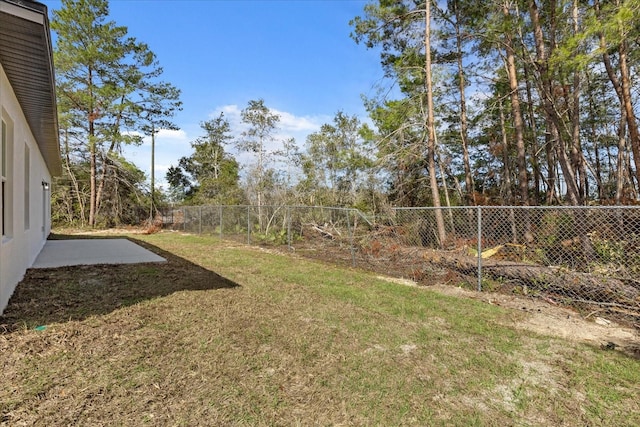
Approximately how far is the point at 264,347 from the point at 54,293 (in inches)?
131

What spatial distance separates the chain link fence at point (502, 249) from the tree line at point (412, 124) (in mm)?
1673

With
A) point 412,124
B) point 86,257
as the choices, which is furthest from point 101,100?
point 412,124

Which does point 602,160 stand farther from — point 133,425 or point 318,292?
point 133,425

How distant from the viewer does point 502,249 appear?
7574 mm

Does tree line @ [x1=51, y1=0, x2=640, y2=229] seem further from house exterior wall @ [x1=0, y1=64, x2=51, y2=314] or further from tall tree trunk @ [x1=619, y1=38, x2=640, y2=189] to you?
house exterior wall @ [x1=0, y1=64, x2=51, y2=314]

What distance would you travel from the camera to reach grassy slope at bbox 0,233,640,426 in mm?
2049

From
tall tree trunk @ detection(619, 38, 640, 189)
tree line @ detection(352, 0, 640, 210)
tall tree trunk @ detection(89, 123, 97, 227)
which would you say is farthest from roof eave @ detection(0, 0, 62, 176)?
tall tree trunk @ detection(89, 123, 97, 227)

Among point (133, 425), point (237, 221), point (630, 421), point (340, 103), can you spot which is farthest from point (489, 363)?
point (340, 103)

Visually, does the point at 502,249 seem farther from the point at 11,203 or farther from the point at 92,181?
the point at 92,181

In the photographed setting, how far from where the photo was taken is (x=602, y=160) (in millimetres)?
16312

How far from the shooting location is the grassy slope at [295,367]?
6.72 ft

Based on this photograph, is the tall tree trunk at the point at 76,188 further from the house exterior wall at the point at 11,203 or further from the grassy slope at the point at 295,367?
the grassy slope at the point at 295,367

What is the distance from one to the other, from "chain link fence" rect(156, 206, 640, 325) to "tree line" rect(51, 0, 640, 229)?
1.67 meters

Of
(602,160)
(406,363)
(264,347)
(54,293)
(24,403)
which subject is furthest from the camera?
(602,160)
